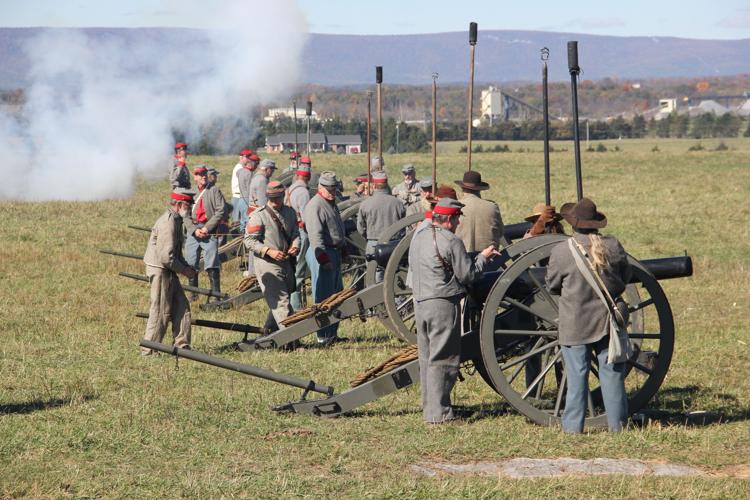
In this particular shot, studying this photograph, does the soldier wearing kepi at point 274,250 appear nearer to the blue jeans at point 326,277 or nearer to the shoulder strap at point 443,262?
the blue jeans at point 326,277

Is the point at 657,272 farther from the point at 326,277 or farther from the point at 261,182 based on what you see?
the point at 261,182

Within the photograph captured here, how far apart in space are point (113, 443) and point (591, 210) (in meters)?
3.35

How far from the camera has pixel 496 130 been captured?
87.4 meters

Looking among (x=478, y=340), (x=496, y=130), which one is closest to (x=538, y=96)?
(x=496, y=130)

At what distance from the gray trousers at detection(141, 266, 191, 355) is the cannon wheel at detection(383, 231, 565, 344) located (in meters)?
1.84

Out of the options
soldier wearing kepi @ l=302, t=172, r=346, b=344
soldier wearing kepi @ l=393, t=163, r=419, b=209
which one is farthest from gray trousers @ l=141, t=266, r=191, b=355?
soldier wearing kepi @ l=393, t=163, r=419, b=209

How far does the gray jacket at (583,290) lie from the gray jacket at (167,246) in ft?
14.5

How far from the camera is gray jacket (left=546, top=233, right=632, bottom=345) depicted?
850 centimetres

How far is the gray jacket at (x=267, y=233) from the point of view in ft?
41.3

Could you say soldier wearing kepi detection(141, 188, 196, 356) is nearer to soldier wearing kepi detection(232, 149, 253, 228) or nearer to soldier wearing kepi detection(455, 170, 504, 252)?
soldier wearing kepi detection(455, 170, 504, 252)

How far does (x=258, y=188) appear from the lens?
1789cm

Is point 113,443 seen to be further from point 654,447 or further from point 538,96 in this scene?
point 538,96

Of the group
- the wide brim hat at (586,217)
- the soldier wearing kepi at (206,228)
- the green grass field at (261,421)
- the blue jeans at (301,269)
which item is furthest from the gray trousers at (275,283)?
the wide brim hat at (586,217)

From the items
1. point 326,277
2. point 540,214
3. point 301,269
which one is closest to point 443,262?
point 540,214
